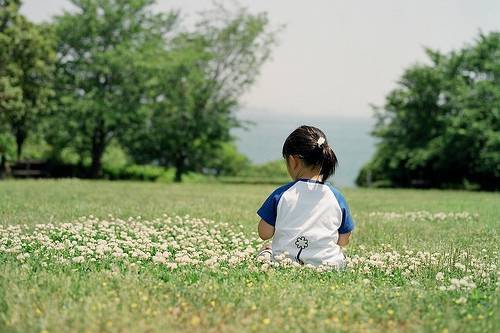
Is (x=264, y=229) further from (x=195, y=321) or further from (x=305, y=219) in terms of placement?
(x=195, y=321)

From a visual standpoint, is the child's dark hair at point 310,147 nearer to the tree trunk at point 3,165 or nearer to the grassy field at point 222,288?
the grassy field at point 222,288

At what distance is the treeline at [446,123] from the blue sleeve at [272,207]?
31403 millimetres

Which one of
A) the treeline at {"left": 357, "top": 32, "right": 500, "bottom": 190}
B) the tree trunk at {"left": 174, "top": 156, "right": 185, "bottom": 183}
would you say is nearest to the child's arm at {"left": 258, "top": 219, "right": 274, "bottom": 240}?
the treeline at {"left": 357, "top": 32, "right": 500, "bottom": 190}

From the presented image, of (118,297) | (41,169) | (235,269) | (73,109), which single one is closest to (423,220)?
(235,269)

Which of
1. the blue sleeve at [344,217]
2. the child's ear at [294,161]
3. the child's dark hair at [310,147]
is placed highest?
the child's dark hair at [310,147]

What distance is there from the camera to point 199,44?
1683 inches

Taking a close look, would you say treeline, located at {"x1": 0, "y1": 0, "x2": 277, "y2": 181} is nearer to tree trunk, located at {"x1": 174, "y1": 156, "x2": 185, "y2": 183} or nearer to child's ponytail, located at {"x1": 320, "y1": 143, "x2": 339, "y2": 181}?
tree trunk, located at {"x1": 174, "y1": 156, "x2": 185, "y2": 183}

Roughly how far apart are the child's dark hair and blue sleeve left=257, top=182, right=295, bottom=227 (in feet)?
1.23

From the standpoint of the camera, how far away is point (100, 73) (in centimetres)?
3941

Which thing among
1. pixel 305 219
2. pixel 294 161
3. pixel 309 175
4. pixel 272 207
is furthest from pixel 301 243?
pixel 294 161

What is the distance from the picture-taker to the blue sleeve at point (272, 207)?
22.4 feet

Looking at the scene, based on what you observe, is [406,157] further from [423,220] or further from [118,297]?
[118,297]

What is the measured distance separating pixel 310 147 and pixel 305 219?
2.47ft

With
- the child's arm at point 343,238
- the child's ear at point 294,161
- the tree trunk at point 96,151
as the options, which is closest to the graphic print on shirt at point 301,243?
the child's arm at point 343,238
